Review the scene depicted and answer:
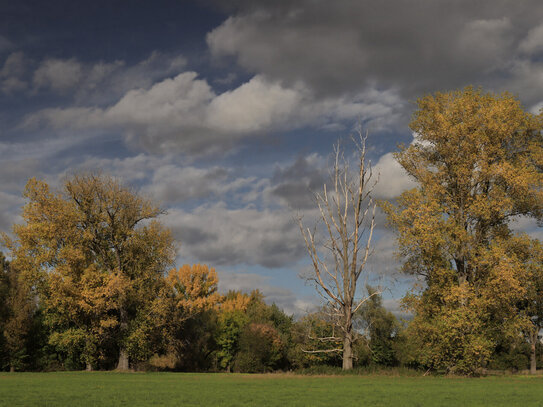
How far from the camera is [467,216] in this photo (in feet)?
112

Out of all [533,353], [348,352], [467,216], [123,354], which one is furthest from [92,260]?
[533,353]

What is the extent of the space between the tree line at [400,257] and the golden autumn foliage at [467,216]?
0.32ft

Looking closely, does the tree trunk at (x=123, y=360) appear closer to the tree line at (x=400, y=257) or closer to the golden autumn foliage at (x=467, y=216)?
the tree line at (x=400, y=257)

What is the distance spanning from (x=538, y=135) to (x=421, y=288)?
1462cm

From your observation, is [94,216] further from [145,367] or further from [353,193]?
[353,193]

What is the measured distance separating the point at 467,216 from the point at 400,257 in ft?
17.6

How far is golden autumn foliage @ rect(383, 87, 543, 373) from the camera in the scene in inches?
1236

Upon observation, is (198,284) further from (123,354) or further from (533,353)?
(533,353)

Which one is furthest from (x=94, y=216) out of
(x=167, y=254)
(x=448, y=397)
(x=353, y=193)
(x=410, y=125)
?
(x=448, y=397)

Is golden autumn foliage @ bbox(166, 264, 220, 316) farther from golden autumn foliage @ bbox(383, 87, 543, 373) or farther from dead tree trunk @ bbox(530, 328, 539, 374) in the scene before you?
golden autumn foliage @ bbox(383, 87, 543, 373)

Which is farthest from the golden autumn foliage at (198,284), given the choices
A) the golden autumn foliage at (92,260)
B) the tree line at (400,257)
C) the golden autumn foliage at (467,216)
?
the golden autumn foliage at (467,216)

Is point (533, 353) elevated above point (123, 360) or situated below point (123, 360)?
above

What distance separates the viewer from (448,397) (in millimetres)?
18016

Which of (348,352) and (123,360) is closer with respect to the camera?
(348,352)
